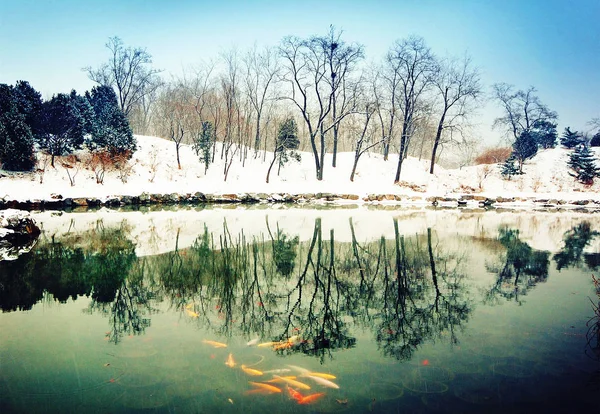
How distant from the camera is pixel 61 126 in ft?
88.8

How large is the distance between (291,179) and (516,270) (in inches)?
997

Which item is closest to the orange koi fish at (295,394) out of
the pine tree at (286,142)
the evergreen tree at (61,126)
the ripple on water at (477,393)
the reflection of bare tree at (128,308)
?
the ripple on water at (477,393)

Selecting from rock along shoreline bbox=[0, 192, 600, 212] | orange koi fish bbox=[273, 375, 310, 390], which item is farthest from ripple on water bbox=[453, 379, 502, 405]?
rock along shoreline bbox=[0, 192, 600, 212]

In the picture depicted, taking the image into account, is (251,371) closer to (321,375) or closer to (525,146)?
(321,375)

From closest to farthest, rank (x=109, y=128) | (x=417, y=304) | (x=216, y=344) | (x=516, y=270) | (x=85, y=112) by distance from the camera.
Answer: (x=216, y=344) < (x=417, y=304) < (x=516, y=270) < (x=109, y=128) < (x=85, y=112)

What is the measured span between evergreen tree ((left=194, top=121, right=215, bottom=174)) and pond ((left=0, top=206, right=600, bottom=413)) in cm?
2252

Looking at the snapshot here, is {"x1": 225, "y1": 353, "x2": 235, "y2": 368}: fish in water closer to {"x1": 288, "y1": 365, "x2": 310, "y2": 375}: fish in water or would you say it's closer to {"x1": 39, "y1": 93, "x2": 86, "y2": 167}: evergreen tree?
{"x1": 288, "y1": 365, "x2": 310, "y2": 375}: fish in water

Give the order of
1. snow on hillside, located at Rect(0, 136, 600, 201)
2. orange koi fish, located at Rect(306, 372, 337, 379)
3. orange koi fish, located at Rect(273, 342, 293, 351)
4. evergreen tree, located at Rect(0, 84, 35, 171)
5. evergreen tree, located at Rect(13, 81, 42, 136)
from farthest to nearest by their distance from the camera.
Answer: evergreen tree, located at Rect(13, 81, 42, 136) → snow on hillside, located at Rect(0, 136, 600, 201) → evergreen tree, located at Rect(0, 84, 35, 171) → orange koi fish, located at Rect(273, 342, 293, 351) → orange koi fish, located at Rect(306, 372, 337, 379)

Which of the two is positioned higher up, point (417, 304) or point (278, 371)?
point (417, 304)

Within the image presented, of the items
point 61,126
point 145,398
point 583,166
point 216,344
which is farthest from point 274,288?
point 583,166

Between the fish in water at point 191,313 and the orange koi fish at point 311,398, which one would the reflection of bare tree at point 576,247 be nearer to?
the orange koi fish at point 311,398

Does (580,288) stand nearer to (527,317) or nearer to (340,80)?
(527,317)

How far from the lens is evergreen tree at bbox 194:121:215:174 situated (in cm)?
3200

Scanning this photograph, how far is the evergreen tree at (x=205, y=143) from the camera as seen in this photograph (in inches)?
1260
